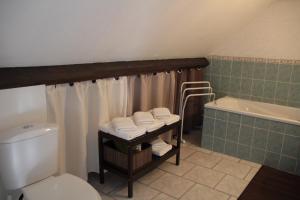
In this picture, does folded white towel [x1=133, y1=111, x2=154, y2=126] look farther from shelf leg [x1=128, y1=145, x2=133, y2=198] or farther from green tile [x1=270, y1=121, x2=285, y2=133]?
green tile [x1=270, y1=121, x2=285, y2=133]

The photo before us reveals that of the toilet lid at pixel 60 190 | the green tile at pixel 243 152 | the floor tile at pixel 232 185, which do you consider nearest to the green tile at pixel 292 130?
the green tile at pixel 243 152

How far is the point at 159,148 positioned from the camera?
106 inches

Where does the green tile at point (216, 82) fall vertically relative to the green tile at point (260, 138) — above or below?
above

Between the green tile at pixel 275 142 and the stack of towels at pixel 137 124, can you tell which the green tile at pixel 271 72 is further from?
the stack of towels at pixel 137 124

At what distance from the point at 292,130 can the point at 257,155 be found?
50cm

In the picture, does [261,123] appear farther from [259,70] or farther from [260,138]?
[259,70]

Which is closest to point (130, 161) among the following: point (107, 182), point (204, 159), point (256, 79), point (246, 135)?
point (107, 182)

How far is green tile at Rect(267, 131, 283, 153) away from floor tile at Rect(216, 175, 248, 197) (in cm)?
58

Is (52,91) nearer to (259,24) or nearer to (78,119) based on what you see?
(78,119)

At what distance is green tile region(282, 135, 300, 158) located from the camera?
275 cm

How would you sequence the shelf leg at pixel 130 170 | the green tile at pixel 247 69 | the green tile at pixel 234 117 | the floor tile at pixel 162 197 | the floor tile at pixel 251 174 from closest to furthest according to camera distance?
the shelf leg at pixel 130 170
the floor tile at pixel 162 197
the floor tile at pixel 251 174
the green tile at pixel 234 117
the green tile at pixel 247 69

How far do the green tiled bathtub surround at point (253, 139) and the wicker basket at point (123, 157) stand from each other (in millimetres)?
1119

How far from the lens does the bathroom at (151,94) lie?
170 cm

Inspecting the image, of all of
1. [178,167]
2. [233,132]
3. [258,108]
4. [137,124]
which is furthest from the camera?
[258,108]
